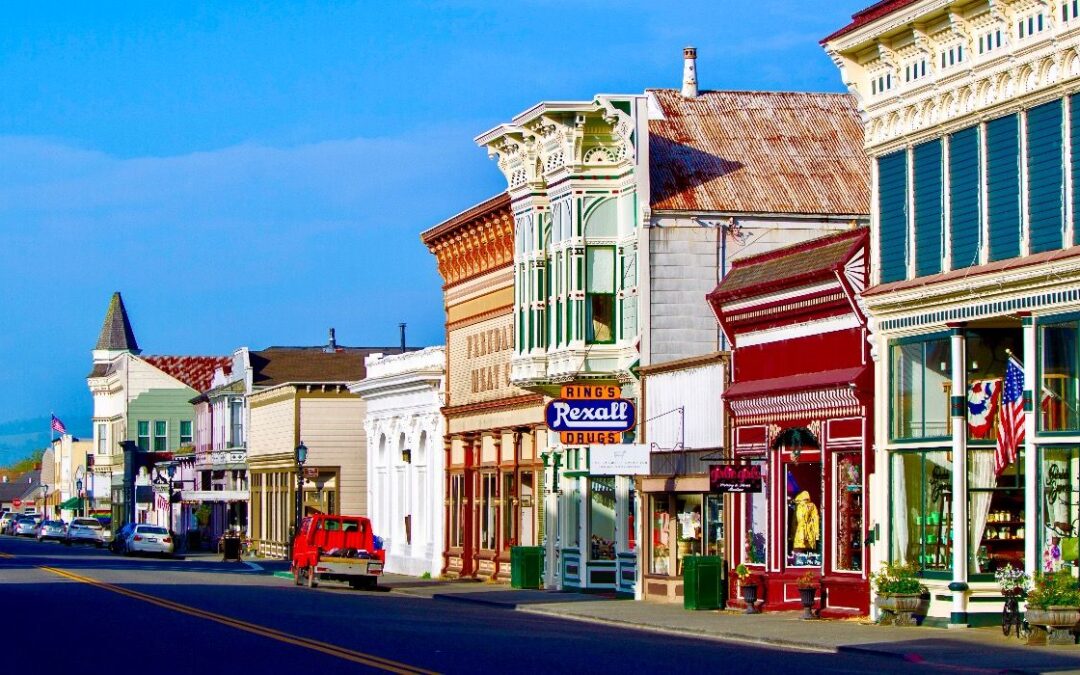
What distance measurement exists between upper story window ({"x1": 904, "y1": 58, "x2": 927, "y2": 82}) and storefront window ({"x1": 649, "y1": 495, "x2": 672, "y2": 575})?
12779 millimetres

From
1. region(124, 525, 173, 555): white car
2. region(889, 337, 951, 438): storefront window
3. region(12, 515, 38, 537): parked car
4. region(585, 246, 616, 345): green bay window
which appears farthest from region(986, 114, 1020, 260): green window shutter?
region(12, 515, 38, 537): parked car

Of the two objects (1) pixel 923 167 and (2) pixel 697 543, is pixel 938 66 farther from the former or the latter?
(2) pixel 697 543

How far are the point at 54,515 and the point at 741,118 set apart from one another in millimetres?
142675

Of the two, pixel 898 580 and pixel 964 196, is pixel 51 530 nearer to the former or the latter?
pixel 898 580

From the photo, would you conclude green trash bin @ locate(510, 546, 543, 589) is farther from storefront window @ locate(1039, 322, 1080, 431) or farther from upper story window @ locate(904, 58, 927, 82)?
storefront window @ locate(1039, 322, 1080, 431)

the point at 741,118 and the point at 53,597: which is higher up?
the point at 741,118

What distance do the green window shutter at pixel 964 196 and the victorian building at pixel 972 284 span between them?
0.03 metres

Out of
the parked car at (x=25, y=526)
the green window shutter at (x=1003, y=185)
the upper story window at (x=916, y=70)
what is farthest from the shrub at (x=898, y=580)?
the parked car at (x=25, y=526)

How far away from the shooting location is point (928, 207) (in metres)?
31.7

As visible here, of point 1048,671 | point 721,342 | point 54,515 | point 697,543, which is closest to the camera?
point 1048,671

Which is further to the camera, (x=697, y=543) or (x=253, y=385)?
(x=253, y=385)

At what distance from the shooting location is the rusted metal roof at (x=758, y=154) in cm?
4469

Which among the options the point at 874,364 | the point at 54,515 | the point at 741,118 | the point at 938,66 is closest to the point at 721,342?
the point at 741,118

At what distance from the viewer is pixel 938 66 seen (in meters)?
31.4
